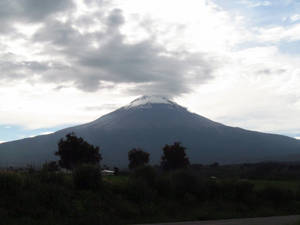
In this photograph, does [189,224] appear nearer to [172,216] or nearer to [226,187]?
[172,216]

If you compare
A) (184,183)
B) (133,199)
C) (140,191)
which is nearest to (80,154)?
(184,183)

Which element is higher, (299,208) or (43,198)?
(43,198)

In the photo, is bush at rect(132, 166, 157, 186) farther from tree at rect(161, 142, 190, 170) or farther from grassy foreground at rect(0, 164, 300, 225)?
tree at rect(161, 142, 190, 170)

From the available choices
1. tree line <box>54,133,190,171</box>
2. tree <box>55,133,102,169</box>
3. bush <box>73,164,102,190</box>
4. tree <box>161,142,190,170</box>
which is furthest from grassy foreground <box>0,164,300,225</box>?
tree <box>161,142,190,170</box>

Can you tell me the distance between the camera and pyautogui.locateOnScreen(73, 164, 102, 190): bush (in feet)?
70.3

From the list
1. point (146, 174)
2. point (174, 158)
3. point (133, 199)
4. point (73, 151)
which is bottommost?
point (133, 199)

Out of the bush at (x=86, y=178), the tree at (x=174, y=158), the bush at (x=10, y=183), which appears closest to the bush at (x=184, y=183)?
the bush at (x=86, y=178)

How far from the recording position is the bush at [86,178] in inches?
844

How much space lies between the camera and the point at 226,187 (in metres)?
24.8

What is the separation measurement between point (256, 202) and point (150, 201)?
689cm

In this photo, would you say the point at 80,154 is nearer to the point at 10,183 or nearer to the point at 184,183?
the point at 184,183

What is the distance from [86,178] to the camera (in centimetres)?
2162

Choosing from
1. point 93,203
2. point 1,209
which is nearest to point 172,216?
point 93,203

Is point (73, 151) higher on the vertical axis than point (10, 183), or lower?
higher
